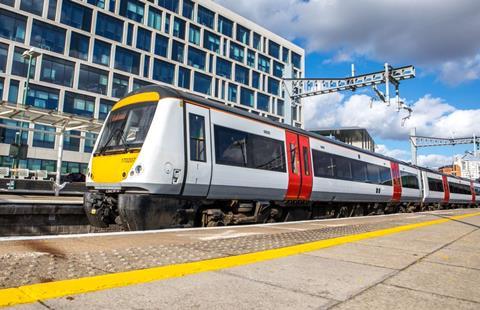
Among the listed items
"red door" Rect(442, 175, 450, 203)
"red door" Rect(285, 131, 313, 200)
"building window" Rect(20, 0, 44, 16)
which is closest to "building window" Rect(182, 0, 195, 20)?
"building window" Rect(20, 0, 44, 16)

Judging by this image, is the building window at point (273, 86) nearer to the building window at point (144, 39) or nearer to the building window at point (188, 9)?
the building window at point (188, 9)

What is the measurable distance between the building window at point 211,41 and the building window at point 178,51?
373 cm

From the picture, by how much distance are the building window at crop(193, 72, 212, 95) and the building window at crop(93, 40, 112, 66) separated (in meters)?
10.8

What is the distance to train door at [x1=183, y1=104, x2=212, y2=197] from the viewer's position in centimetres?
723

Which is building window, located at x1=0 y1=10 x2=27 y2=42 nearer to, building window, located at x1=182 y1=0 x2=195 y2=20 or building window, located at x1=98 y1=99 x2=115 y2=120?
building window, located at x1=98 y1=99 x2=115 y2=120

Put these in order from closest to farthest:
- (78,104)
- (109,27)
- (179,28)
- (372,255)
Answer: (372,255) → (78,104) → (109,27) → (179,28)

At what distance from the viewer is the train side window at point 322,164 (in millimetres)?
11398

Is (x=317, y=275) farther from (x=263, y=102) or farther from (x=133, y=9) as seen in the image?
(x=263, y=102)

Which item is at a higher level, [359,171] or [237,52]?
[237,52]

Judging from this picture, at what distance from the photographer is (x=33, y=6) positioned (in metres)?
34.8

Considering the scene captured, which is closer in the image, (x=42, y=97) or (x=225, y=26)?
(x=42, y=97)

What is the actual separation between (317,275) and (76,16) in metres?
40.5

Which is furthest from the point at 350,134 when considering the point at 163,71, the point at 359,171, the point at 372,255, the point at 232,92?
the point at 372,255

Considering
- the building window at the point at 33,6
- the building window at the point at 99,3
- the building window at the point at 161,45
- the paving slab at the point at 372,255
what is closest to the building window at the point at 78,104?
the building window at the point at 33,6
